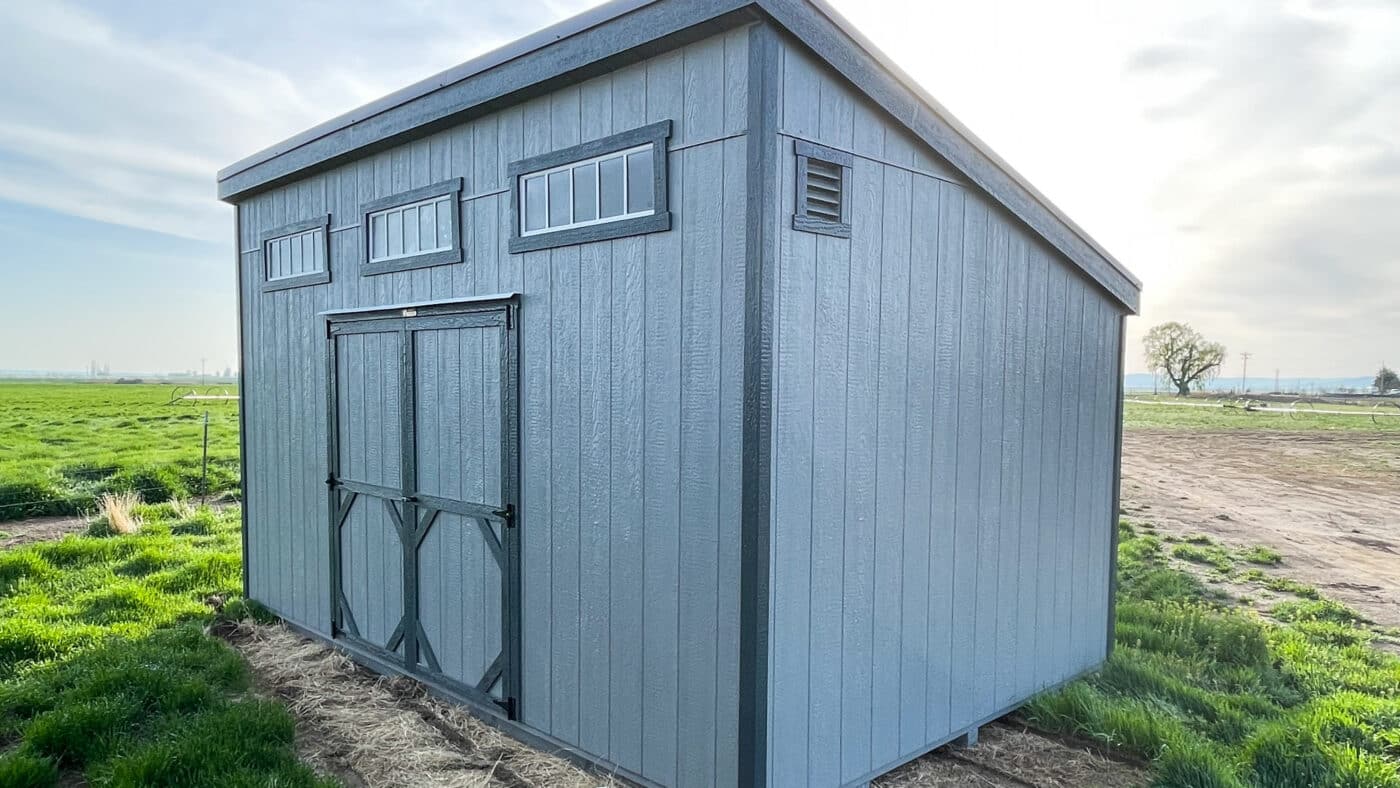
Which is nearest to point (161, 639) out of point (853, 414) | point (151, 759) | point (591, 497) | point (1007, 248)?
point (151, 759)

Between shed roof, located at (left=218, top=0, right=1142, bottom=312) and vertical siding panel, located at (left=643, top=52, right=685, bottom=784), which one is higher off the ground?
Result: shed roof, located at (left=218, top=0, right=1142, bottom=312)

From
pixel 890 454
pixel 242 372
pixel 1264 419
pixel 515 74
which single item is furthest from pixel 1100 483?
pixel 1264 419

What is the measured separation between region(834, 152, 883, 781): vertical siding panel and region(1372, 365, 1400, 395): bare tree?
30758 millimetres

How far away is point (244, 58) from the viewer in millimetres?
8312

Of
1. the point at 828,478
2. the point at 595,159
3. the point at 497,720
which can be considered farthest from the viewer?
the point at 497,720

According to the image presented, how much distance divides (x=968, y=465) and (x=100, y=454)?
15.1 metres

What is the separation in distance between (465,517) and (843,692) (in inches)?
88.6

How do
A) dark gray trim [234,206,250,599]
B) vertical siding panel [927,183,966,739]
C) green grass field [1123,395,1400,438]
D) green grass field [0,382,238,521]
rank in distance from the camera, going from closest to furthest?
vertical siding panel [927,183,966,739]
dark gray trim [234,206,250,599]
green grass field [0,382,238,521]
green grass field [1123,395,1400,438]

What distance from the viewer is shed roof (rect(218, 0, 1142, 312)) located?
2859 mm

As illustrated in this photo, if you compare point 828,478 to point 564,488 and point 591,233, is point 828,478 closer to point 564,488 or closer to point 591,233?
point 564,488

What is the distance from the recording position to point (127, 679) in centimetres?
428

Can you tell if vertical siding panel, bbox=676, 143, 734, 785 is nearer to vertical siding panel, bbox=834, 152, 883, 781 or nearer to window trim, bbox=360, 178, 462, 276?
vertical siding panel, bbox=834, 152, 883, 781

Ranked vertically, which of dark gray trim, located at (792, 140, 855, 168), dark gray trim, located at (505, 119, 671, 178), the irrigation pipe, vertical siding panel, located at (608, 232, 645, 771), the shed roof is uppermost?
the shed roof

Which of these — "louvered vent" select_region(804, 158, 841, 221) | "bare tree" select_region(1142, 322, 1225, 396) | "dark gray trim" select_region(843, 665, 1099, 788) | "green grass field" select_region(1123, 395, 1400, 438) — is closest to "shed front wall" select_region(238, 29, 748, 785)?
"louvered vent" select_region(804, 158, 841, 221)
